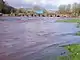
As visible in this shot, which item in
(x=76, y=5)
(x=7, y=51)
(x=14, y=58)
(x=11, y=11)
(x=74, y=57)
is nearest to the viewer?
(x=74, y=57)

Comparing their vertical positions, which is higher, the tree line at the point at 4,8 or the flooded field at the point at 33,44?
the tree line at the point at 4,8

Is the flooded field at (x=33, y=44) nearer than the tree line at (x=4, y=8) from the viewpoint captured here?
Yes

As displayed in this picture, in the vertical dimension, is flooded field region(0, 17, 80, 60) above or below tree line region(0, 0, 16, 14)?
below

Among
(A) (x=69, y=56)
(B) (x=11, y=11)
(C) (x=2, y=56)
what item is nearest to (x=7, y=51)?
(C) (x=2, y=56)

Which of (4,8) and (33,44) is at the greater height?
(4,8)

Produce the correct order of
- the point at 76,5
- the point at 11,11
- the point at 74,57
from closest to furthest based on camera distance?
the point at 74,57, the point at 11,11, the point at 76,5

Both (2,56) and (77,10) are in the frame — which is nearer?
(2,56)

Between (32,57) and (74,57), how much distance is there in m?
3.53

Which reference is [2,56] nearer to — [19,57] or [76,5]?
[19,57]

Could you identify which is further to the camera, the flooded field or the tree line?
the tree line

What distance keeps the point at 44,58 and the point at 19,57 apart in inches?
86.2

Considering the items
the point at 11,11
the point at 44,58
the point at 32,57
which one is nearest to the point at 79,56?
the point at 44,58

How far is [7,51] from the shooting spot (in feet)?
68.7

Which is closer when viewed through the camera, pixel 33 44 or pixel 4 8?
pixel 33 44
